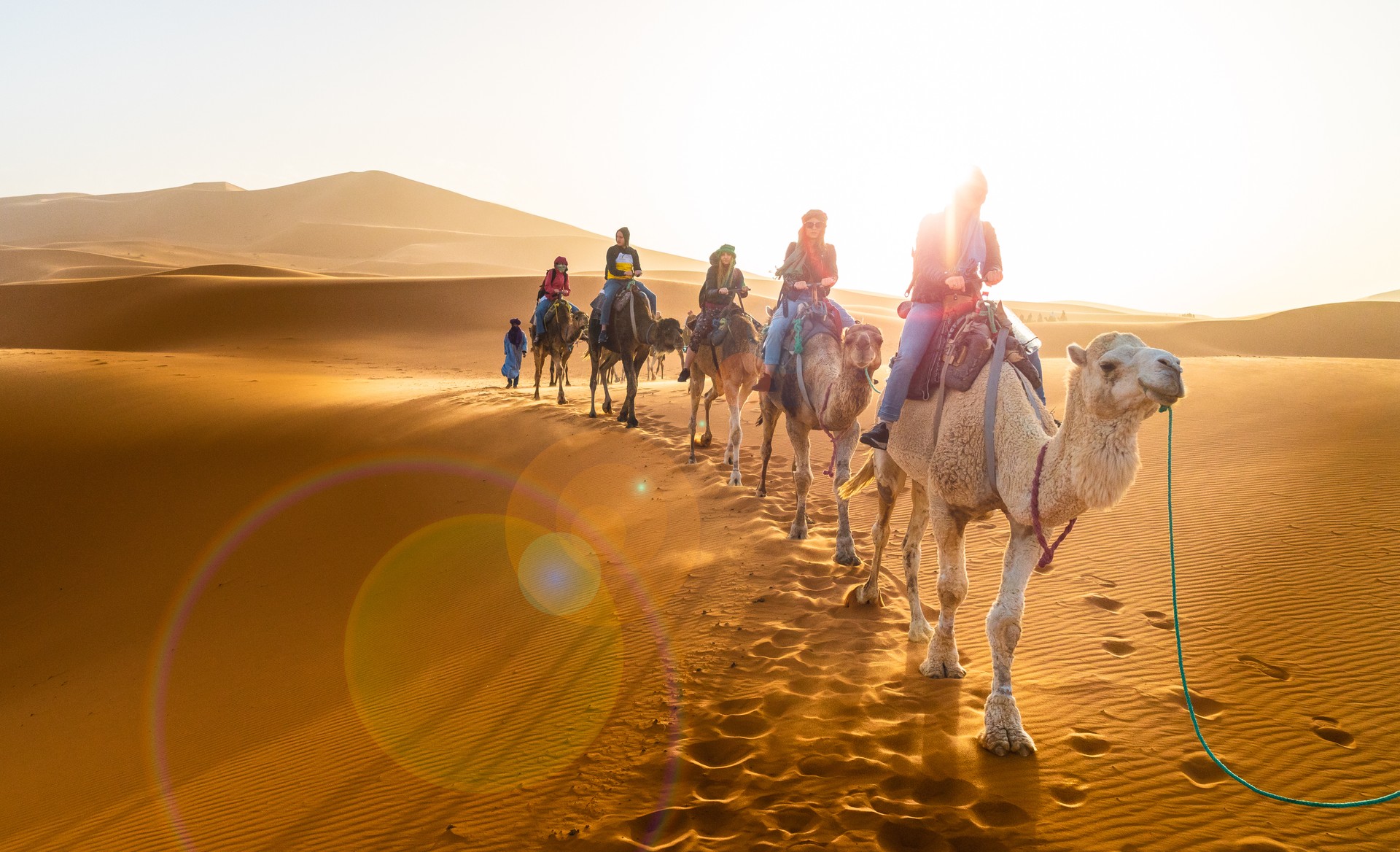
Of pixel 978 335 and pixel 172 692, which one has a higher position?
pixel 978 335

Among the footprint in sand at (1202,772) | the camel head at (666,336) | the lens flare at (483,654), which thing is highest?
the camel head at (666,336)

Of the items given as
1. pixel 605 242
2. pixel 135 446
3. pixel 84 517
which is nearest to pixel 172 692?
pixel 84 517

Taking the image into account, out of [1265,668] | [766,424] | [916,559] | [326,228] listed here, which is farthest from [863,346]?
[326,228]

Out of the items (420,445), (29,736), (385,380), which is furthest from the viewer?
(385,380)

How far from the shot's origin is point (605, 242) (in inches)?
5271

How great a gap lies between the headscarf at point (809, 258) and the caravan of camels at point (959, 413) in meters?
0.02

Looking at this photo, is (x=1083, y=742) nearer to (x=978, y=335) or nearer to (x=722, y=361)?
(x=978, y=335)

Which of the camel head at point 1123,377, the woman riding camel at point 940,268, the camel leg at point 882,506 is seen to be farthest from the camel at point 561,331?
the camel head at point 1123,377

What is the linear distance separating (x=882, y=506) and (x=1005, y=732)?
2.47m

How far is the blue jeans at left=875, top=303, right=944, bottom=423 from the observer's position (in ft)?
16.9

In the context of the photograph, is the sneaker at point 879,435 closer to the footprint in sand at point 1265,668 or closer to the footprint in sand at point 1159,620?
the footprint in sand at point 1159,620

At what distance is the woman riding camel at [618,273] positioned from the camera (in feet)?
44.2

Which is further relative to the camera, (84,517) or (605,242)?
(605,242)

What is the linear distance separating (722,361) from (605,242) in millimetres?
128567
